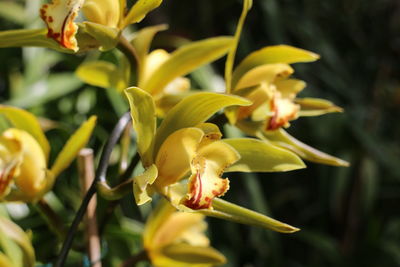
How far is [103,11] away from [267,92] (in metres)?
0.18

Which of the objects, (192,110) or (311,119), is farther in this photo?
(311,119)

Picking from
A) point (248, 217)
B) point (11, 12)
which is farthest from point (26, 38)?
point (11, 12)

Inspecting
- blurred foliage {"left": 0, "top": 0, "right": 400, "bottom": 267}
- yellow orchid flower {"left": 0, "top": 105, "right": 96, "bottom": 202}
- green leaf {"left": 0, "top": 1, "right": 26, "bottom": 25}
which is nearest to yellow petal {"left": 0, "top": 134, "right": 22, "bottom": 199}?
yellow orchid flower {"left": 0, "top": 105, "right": 96, "bottom": 202}

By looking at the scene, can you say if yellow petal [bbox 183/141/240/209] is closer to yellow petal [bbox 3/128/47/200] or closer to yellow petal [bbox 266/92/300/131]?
yellow petal [bbox 266/92/300/131]

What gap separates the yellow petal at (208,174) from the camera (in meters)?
0.51

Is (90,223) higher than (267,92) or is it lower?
lower

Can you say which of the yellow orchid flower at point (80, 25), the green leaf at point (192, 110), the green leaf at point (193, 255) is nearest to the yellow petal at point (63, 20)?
the yellow orchid flower at point (80, 25)

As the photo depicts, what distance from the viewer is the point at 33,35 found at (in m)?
0.56

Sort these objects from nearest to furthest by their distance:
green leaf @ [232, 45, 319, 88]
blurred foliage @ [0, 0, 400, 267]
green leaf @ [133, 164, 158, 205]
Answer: green leaf @ [133, 164, 158, 205], green leaf @ [232, 45, 319, 88], blurred foliage @ [0, 0, 400, 267]

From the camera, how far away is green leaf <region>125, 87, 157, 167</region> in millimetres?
517

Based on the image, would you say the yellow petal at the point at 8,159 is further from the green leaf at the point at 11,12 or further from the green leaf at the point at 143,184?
the green leaf at the point at 11,12

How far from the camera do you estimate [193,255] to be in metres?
0.74

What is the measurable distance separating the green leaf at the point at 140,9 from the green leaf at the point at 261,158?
0.48 ft

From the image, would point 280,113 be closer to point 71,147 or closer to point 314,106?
point 314,106
